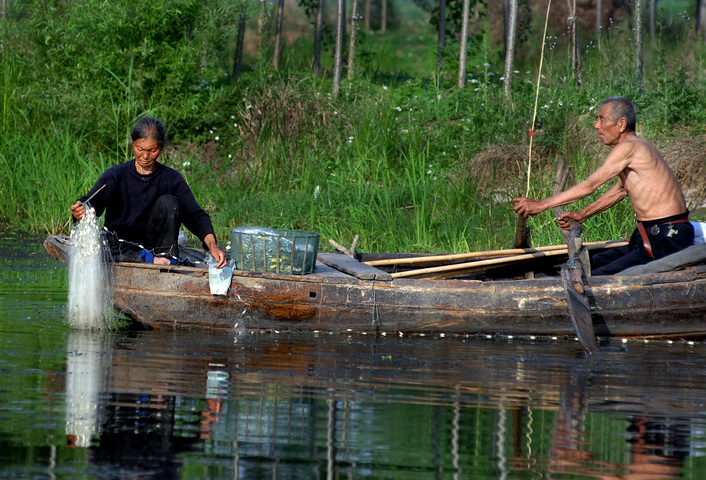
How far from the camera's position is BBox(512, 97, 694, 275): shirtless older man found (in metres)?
6.70

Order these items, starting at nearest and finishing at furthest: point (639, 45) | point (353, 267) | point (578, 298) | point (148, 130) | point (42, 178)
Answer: point (578, 298) < point (148, 130) < point (353, 267) < point (42, 178) < point (639, 45)

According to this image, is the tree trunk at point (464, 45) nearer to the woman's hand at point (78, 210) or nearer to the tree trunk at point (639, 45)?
the tree trunk at point (639, 45)

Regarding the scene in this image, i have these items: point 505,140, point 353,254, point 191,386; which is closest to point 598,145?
point 505,140

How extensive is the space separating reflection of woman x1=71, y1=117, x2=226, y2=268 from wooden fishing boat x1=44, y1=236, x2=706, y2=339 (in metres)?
0.22

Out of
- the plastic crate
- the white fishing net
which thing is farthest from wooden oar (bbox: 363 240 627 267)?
the white fishing net

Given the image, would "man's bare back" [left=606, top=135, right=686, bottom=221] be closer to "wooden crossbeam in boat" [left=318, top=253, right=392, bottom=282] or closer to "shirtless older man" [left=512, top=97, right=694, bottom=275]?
"shirtless older man" [left=512, top=97, right=694, bottom=275]

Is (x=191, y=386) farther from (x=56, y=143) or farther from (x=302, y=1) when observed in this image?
(x=302, y=1)

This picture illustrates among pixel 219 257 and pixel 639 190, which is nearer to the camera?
pixel 219 257

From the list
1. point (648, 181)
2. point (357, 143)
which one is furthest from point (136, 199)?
point (357, 143)

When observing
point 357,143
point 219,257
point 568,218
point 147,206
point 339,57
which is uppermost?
point 339,57

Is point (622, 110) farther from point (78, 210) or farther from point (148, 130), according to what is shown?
point (78, 210)

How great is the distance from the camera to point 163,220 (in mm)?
6613

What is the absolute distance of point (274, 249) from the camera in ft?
Answer: 21.4

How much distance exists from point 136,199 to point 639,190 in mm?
3293
